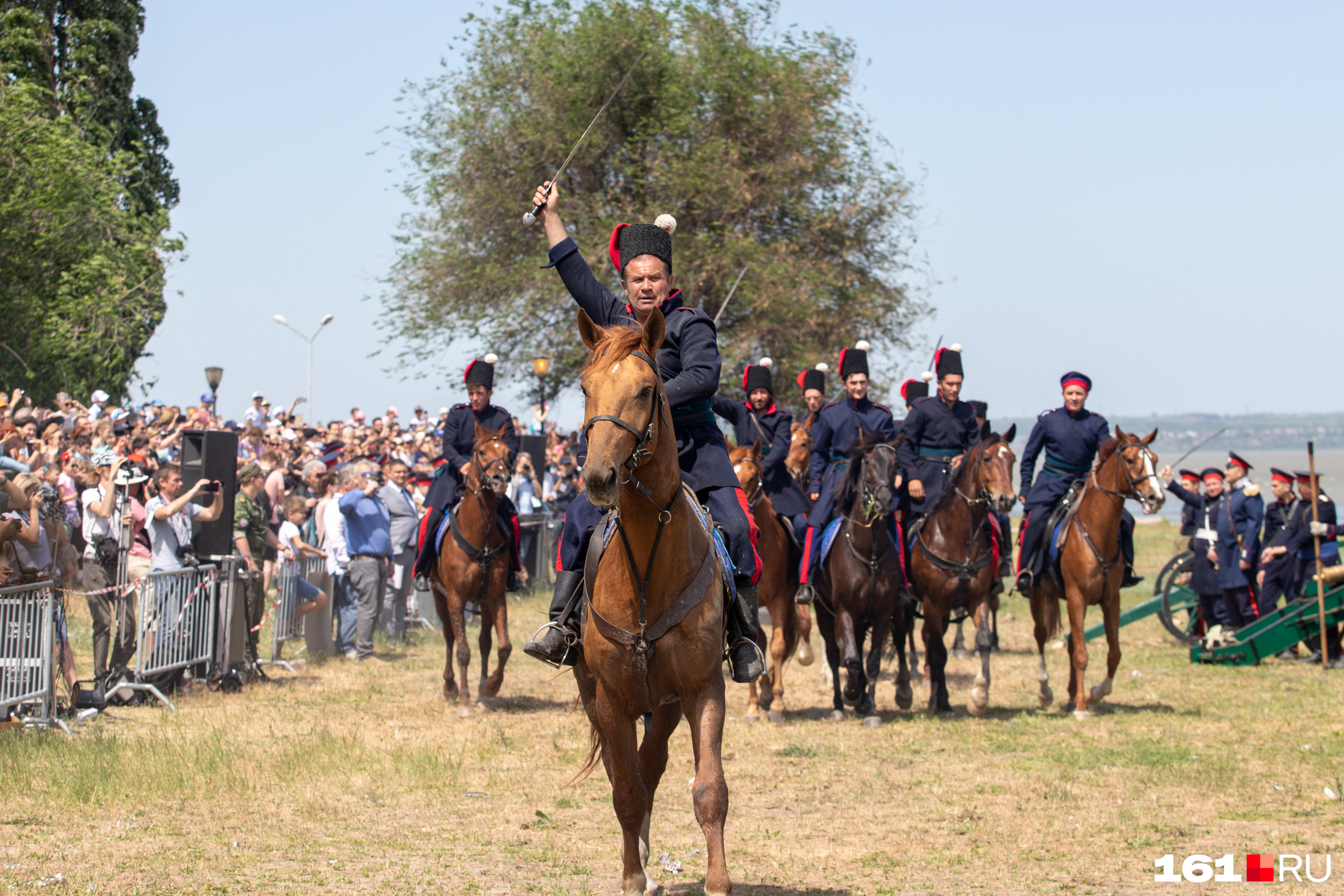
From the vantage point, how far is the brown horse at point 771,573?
1155 cm

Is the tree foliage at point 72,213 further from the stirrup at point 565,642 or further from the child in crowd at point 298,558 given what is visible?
the stirrup at point 565,642

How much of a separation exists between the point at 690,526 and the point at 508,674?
947cm

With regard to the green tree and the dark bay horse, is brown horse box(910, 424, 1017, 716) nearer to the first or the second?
the dark bay horse

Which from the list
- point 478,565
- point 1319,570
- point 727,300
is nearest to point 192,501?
point 478,565

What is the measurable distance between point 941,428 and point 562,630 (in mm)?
7173

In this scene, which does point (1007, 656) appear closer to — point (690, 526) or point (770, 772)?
point (770, 772)

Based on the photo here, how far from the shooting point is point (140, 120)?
38.2 m

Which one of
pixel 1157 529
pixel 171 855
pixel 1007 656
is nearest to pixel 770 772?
pixel 171 855

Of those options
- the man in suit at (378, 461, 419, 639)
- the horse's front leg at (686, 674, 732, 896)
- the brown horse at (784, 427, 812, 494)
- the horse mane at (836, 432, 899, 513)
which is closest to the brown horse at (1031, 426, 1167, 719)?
the horse mane at (836, 432, 899, 513)

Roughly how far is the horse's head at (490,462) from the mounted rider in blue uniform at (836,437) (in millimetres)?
2734

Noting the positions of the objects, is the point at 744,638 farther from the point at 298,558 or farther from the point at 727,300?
the point at 298,558

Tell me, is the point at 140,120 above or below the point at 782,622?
above

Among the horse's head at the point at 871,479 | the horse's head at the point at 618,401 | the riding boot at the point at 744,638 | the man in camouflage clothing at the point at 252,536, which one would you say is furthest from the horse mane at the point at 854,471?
the horse's head at the point at 618,401

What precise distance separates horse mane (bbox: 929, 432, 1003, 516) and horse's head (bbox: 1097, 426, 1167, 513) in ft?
3.44
